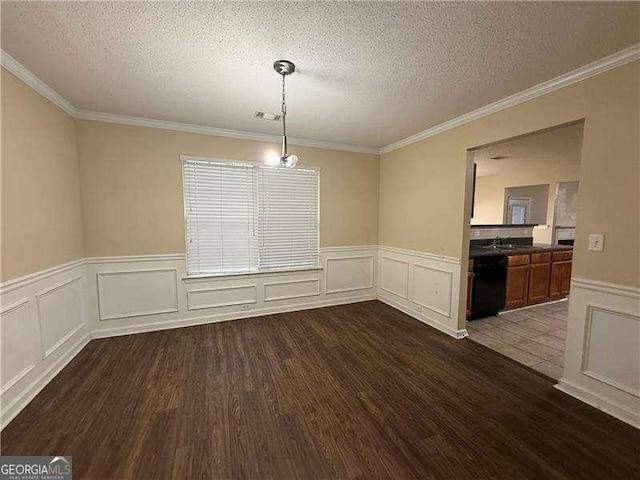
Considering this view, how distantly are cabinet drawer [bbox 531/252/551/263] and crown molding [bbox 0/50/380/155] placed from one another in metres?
2.87

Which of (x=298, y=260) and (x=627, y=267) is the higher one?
(x=627, y=267)

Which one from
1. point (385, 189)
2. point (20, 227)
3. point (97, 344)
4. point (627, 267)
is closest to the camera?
point (627, 267)

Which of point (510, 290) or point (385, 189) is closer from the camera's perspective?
point (510, 290)

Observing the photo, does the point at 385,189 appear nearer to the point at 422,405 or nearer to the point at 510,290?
the point at 510,290

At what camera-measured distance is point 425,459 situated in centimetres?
160

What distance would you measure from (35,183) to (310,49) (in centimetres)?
246

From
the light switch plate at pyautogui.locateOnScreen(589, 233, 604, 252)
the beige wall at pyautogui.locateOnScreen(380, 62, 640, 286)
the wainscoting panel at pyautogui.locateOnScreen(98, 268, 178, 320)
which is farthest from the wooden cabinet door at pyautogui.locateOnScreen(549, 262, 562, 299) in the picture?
the wainscoting panel at pyautogui.locateOnScreen(98, 268, 178, 320)

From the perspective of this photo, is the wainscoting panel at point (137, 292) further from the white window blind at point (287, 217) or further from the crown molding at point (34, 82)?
the crown molding at point (34, 82)

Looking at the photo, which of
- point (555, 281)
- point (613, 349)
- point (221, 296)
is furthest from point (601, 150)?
point (221, 296)

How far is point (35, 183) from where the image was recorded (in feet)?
7.28

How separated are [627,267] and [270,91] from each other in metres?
3.08

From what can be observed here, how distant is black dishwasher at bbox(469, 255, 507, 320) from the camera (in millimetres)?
3613

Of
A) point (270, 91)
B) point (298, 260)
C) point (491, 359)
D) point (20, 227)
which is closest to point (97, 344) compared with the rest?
point (20, 227)

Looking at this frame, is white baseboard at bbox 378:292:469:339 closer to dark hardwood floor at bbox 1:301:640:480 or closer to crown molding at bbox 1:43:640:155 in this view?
dark hardwood floor at bbox 1:301:640:480
